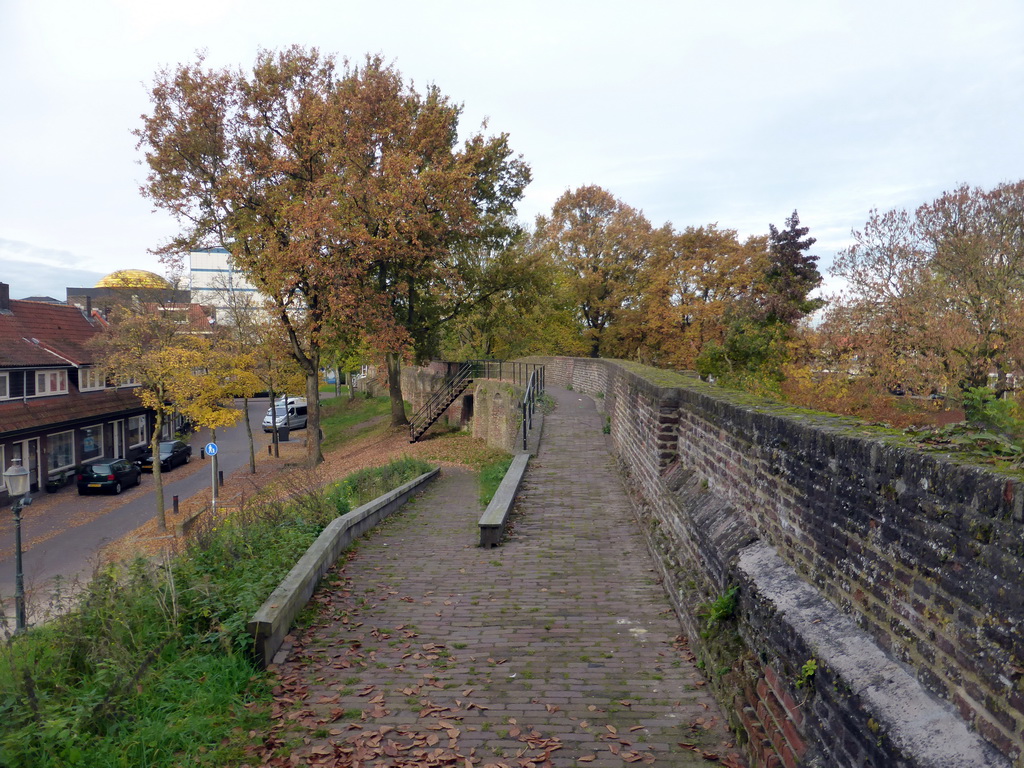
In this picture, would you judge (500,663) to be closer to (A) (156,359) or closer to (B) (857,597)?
(B) (857,597)

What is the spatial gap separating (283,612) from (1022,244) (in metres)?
18.7

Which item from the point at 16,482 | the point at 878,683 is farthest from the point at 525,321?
the point at 878,683

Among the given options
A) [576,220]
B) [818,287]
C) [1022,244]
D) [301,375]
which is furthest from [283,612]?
[576,220]

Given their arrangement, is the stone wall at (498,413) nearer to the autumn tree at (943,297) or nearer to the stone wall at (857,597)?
the autumn tree at (943,297)

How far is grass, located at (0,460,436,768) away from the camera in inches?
154

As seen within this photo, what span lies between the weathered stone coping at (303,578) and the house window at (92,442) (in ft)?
78.4

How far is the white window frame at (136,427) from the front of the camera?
33.0m

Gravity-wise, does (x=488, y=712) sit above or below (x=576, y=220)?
below

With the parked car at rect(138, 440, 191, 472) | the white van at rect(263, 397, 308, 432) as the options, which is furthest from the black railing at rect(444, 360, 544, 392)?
the white van at rect(263, 397, 308, 432)

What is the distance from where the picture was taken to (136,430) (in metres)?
34.0

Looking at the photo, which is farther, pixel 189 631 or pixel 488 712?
pixel 189 631

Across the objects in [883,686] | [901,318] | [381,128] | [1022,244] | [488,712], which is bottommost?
[488,712]

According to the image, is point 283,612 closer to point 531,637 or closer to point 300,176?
point 531,637

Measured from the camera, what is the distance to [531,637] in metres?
5.82
